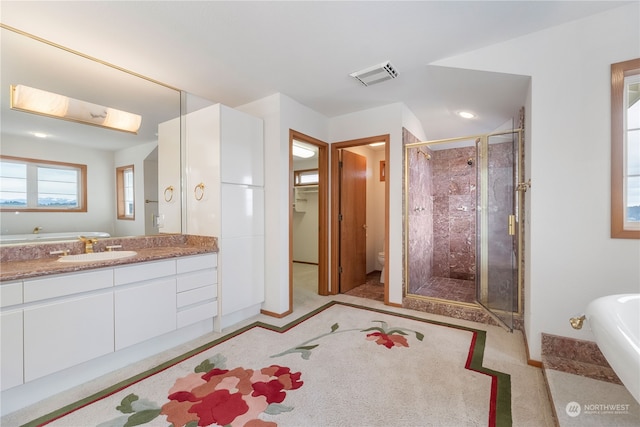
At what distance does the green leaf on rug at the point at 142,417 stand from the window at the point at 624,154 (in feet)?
10.3

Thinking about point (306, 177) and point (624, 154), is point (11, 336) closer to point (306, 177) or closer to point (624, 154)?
point (624, 154)

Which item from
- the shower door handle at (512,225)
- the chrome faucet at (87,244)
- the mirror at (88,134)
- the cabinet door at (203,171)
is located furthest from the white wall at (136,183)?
the shower door handle at (512,225)

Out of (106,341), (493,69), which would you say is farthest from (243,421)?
(493,69)

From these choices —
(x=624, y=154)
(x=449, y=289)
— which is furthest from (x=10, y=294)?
(x=449, y=289)

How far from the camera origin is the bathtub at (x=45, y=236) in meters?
1.95

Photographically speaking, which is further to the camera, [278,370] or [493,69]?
[493,69]

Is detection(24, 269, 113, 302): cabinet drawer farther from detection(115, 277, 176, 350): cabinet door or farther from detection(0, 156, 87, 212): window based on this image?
detection(0, 156, 87, 212): window

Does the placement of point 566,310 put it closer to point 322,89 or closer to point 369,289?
point 369,289

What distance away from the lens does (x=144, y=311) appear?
2168mm

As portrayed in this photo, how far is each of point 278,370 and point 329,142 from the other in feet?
9.68

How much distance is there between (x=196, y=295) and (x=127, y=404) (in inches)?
37.3

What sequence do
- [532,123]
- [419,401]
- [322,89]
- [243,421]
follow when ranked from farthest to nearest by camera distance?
[322,89] < [532,123] < [419,401] < [243,421]

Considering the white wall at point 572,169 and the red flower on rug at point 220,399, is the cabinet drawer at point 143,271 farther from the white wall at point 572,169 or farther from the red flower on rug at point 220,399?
the white wall at point 572,169

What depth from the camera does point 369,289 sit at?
13.6ft
